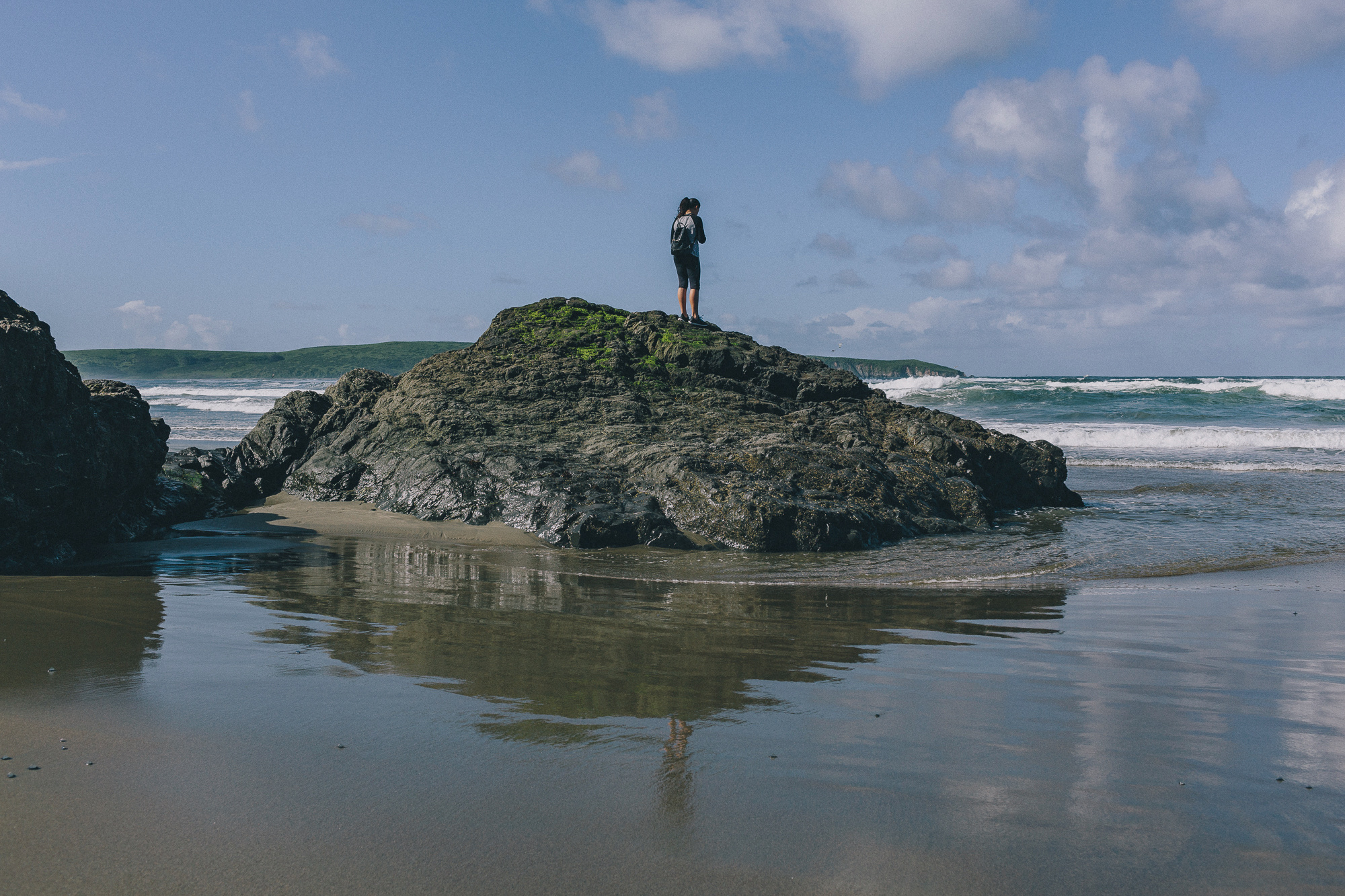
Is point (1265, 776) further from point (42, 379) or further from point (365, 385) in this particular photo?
point (365, 385)

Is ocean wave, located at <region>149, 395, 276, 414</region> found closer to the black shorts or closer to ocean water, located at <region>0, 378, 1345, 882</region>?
the black shorts

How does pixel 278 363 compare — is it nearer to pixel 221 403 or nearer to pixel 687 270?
pixel 221 403

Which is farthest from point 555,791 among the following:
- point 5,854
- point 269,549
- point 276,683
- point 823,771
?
point 269,549

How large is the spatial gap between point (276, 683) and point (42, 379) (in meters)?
4.65

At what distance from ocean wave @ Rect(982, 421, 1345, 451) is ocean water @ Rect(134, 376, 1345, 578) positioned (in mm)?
59

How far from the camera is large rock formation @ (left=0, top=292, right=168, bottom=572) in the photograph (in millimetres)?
6312

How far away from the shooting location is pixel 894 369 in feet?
232

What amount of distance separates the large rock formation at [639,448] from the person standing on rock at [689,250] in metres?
0.50

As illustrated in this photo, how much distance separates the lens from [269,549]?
7.62 meters

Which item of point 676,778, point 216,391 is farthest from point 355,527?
point 216,391

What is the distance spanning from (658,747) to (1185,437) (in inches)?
987

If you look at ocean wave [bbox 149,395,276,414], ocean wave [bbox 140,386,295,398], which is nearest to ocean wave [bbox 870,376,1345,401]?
ocean wave [bbox 149,395,276,414]

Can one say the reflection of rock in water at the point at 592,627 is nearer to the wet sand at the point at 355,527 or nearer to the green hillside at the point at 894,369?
the wet sand at the point at 355,527

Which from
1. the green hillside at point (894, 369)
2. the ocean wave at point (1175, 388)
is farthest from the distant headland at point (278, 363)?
the ocean wave at point (1175, 388)
